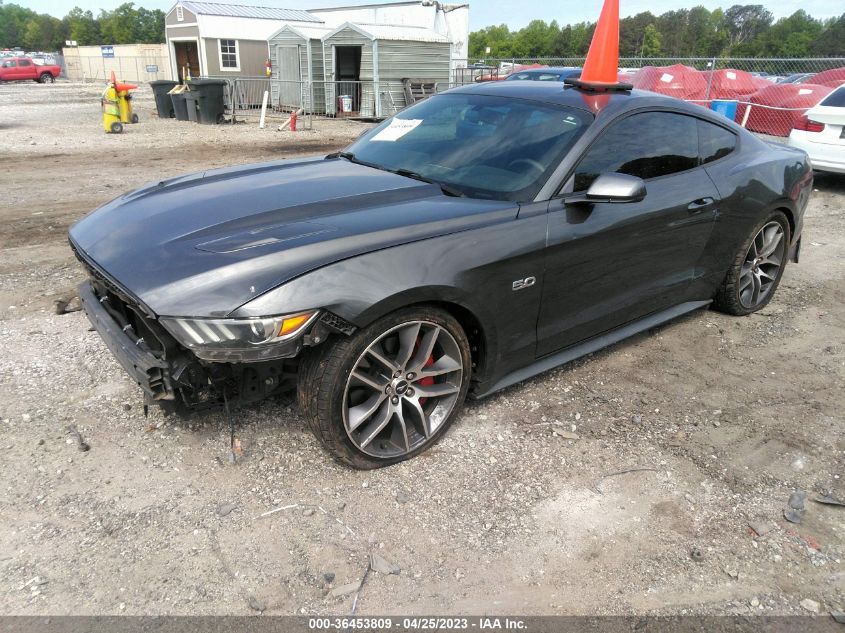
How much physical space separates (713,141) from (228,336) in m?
3.40

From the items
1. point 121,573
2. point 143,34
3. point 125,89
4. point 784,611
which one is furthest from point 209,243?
point 143,34

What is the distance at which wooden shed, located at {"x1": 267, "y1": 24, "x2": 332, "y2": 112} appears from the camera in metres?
20.2

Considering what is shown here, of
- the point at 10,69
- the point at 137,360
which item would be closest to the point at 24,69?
the point at 10,69

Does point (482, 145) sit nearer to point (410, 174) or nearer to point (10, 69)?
point (410, 174)

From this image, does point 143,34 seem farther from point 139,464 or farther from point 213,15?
point 139,464

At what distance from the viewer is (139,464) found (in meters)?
2.86

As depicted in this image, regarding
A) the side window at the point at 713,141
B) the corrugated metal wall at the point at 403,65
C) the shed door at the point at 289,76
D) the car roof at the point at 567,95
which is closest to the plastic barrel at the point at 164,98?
the shed door at the point at 289,76

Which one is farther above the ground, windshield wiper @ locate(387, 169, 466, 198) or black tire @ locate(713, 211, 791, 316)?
windshield wiper @ locate(387, 169, 466, 198)

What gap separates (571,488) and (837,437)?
5.34 feet

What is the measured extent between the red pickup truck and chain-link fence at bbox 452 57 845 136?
122 ft

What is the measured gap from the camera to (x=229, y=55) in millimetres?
26078

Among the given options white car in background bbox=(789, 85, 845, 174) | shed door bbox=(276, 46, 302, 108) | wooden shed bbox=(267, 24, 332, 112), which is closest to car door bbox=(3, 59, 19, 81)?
wooden shed bbox=(267, 24, 332, 112)

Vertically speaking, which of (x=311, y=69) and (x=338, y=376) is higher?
(x=311, y=69)

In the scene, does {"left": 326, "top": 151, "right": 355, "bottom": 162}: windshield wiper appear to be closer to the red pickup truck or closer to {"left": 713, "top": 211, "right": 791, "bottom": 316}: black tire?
{"left": 713, "top": 211, "right": 791, "bottom": 316}: black tire
